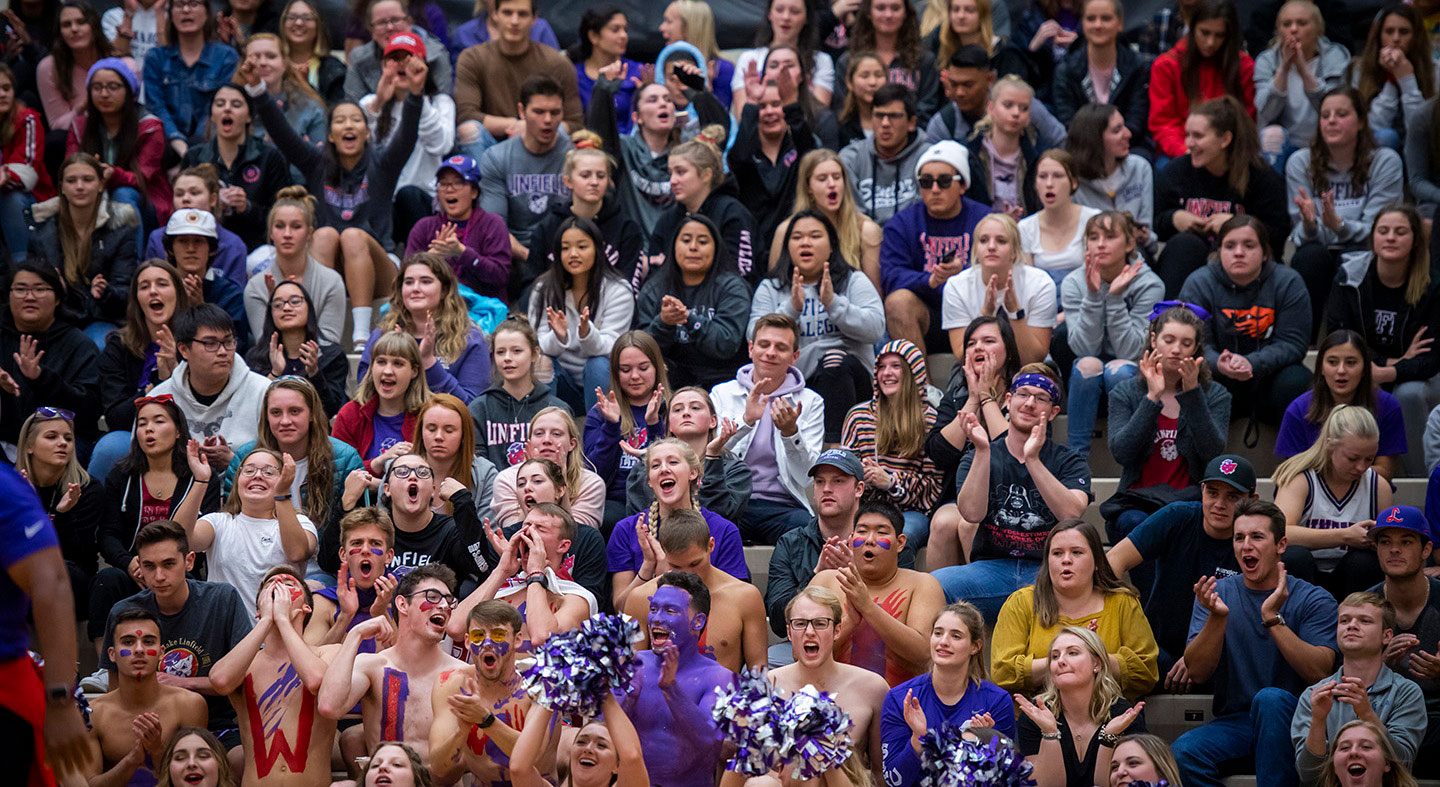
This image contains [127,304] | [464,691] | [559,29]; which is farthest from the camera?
[559,29]

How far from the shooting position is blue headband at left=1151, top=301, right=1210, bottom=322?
7.64 m

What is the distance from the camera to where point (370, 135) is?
9844 millimetres

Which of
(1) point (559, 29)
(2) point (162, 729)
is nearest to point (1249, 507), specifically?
(2) point (162, 729)

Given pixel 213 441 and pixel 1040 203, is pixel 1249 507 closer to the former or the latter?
pixel 1040 203

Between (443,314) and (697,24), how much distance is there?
3.49 meters

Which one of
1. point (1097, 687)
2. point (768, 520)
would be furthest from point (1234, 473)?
point (768, 520)

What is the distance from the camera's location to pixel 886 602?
654cm

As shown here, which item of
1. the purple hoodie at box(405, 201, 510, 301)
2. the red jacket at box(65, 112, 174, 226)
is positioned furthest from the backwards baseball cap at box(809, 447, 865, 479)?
the red jacket at box(65, 112, 174, 226)

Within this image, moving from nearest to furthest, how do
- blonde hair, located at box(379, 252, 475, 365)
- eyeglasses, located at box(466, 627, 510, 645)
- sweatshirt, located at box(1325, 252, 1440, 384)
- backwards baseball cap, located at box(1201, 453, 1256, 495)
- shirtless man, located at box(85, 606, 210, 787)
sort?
eyeglasses, located at box(466, 627, 510, 645), shirtless man, located at box(85, 606, 210, 787), backwards baseball cap, located at box(1201, 453, 1256, 495), sweatshirt, located at box(1325, 252, 1440, 384), blonde hair, located at box(379, 252, 475, 365)

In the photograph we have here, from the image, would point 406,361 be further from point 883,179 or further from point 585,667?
point 883,179

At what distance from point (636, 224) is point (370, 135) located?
1.89 m

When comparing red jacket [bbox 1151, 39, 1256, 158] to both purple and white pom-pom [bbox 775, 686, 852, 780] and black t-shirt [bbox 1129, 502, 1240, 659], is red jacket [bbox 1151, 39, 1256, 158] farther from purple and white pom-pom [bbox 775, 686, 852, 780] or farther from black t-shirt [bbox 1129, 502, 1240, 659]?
purple and white pom-pom [bbox 775, 686, 852, 780]

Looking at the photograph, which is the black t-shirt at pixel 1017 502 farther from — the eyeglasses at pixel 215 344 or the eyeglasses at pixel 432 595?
the eyeglasses at pixel 215 344

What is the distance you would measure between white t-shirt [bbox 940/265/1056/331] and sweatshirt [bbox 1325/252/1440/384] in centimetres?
154
